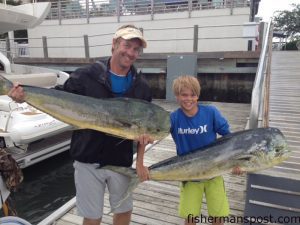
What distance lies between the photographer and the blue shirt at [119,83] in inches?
102

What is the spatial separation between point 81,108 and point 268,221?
2307 millimetres

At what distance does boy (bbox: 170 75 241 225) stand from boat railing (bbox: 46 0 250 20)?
48.2 feet

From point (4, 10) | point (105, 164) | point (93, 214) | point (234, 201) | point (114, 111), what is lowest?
point (234, 201)

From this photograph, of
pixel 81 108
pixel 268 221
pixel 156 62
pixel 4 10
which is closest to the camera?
pixel 81 108

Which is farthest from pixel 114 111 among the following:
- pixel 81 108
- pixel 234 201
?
pixel 234 201

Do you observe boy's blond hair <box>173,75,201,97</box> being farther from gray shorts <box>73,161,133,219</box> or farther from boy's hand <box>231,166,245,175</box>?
gray shorts <box>73,161,133,219</box>

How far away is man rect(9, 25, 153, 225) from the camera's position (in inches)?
98.6

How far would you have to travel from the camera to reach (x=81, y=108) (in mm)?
2309

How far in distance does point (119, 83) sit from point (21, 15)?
742cm

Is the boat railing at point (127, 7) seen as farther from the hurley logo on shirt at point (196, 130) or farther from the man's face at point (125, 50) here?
the man's face at point (125, 50)

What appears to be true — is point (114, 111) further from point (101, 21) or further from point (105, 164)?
point (101, 21)

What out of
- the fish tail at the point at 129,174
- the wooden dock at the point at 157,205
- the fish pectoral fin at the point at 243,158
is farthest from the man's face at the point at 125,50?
the wooden dock at the point at 157,205

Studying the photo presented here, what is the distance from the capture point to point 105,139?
264cm

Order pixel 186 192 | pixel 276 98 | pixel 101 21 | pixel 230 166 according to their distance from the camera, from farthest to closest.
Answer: pixel 101 21 → pixel 276 98 → pixel 186 192 → pixel 230 166
